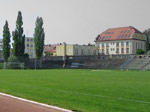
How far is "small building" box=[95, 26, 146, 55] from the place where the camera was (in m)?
109

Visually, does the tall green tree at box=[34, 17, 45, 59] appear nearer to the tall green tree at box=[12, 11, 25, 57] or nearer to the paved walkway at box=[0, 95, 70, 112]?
the tall green tree at box=[12, 11, 25, 57]

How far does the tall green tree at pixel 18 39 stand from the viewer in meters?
79.7

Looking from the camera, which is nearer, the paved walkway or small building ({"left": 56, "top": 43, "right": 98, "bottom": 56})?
the paved walkway

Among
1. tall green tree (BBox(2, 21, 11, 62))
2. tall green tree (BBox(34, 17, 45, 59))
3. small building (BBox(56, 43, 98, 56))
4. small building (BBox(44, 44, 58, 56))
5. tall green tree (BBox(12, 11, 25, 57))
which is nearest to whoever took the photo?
tall green tree (BBox(12, 11, 25, 57))

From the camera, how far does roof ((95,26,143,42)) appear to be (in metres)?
111

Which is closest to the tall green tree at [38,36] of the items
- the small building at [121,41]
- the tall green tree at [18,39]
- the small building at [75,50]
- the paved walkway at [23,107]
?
the tall green tree at [18,39]

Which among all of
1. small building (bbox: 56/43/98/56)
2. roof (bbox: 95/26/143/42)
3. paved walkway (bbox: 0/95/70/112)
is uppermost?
roof (bbox: 95/26/143/42)

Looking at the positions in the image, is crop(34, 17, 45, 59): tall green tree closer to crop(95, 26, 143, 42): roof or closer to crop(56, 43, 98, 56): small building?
crop(56, 43, 98, 56): small building

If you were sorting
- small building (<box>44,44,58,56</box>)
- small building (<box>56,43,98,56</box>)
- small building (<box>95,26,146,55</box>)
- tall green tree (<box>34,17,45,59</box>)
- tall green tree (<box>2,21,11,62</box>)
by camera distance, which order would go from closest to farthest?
tall green tree (<box>2,21,11,62</box>) < tall green tree (<box>34,17,45,59</box>) < small building (<box>95,26,146,55</box>) < small building (<box>56,43,98,56</box>) < small building (<box>44,44,58,56</box>)

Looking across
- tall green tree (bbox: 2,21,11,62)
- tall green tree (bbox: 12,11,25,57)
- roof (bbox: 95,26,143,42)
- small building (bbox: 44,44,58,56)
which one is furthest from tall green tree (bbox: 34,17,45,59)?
small building (bbox: 44,44,58,56)

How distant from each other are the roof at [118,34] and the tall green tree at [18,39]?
49241 millimetres

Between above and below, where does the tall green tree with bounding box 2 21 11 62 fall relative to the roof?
below

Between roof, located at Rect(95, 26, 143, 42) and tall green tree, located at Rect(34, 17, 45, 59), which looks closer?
tall green tree, located at Rect(34, 17, 45, 59)

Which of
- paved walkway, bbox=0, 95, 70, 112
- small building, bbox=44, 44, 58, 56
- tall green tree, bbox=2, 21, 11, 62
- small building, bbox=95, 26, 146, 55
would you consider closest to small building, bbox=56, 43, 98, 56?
small building, bbox=95, 26, 146, 55
